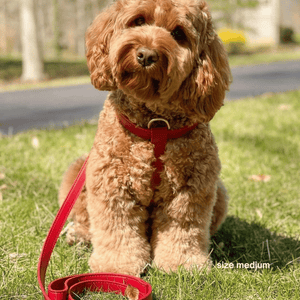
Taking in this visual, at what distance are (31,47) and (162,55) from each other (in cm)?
1601

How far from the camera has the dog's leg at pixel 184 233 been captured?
280 cm

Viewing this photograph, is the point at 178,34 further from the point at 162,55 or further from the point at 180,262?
the point at 180,262

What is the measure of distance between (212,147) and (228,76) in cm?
48

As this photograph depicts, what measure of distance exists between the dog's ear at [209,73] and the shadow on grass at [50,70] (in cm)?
1563

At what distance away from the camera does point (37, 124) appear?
23.4 feet

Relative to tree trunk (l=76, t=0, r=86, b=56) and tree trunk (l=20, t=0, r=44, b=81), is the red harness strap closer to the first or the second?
tree trunk (l=20, t=0, r=44, b=81)

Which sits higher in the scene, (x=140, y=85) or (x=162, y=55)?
(x=162, y=55)

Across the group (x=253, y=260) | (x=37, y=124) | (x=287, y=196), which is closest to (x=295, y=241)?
(x=253, y=260)

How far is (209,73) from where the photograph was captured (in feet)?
8.18

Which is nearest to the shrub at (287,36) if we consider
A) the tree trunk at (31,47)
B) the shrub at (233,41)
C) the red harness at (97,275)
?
the shrub at (233,41)

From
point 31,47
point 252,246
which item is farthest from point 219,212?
point 31,47

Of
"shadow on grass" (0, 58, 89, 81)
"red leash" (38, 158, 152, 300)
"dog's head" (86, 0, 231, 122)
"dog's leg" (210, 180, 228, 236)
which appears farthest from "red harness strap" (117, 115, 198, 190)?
"shadow on grass" (0, 58, 89, 81)

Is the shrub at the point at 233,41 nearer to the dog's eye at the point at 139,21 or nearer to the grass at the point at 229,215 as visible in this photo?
the grass at the point at 229,215

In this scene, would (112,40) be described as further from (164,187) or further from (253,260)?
(253,260)
